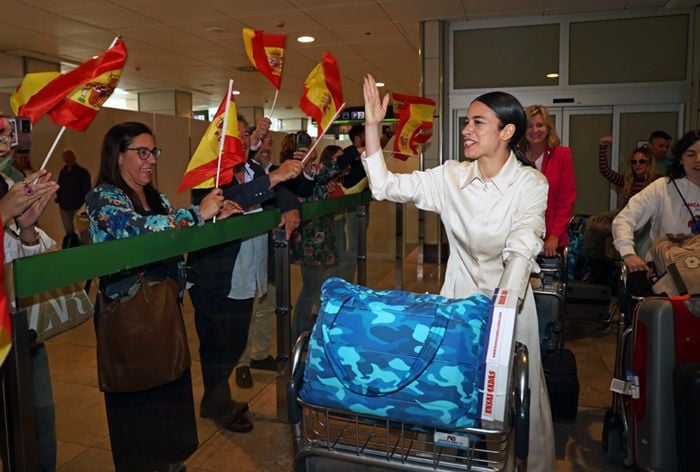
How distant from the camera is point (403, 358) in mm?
1218

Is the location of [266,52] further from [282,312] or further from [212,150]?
[282,312]

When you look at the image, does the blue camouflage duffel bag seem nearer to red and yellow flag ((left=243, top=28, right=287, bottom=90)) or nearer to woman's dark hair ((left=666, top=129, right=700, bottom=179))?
red and yellow flag ((left=243, top=28, right=287, bottom=90))

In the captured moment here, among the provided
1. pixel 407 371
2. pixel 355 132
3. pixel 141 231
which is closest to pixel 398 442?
pixel 407 371

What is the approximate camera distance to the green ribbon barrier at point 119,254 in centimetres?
156

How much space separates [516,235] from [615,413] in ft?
4.78

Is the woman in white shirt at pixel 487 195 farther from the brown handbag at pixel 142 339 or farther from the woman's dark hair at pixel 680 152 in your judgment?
the woman's dark hair at pixel 680 152

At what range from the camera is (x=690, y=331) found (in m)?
2.11

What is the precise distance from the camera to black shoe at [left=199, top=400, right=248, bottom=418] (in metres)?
2.85

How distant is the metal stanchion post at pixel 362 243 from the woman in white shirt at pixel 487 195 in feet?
7.80

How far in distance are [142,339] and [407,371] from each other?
127 centimetres

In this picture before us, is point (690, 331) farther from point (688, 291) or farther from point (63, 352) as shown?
point (63, 352)

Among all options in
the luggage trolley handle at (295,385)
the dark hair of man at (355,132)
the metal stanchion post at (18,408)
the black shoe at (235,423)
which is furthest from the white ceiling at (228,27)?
the luggage trolley handle at (295,385)

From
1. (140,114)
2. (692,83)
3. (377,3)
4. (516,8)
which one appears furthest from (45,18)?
(692,83)

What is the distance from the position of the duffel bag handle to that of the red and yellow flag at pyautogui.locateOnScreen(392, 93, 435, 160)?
4766 mm
